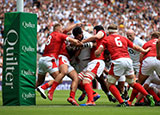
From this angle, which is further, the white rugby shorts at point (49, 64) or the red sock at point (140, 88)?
the white rugby shorts at point (49, 64)

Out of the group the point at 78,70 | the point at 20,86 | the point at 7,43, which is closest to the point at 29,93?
the point at 20,86

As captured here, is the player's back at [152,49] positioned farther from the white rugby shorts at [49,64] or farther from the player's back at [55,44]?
the white rugby shorts at [49,64]

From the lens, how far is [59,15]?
30.1 meters

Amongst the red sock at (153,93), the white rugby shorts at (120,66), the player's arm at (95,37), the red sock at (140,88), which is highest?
the player's arm at (95,37)

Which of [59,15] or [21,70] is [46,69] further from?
[59,15]

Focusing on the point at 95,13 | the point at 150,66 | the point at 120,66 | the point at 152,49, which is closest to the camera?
the point at 120,66

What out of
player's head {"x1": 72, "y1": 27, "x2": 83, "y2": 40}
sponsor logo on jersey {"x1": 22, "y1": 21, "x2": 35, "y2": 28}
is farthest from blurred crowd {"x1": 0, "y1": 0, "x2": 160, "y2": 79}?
sponsor logo on jersey {"x1": 22, "y1": 21, "x2": 35, "y2": 28}

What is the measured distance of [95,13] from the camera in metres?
32.9

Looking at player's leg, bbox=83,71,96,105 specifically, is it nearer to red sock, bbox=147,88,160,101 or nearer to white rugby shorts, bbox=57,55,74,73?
white rugby shorts, bbox=57,55,74,73

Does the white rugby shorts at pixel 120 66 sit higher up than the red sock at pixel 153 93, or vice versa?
the white rugby shorts at pixel 120 66

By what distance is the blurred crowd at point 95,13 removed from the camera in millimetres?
29344

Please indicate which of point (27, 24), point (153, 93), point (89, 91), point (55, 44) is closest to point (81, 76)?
point (89, 91)

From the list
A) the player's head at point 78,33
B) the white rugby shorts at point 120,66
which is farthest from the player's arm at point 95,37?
the white rugby shorts at point 120,66

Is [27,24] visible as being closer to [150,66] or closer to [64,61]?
→ [64,61]
